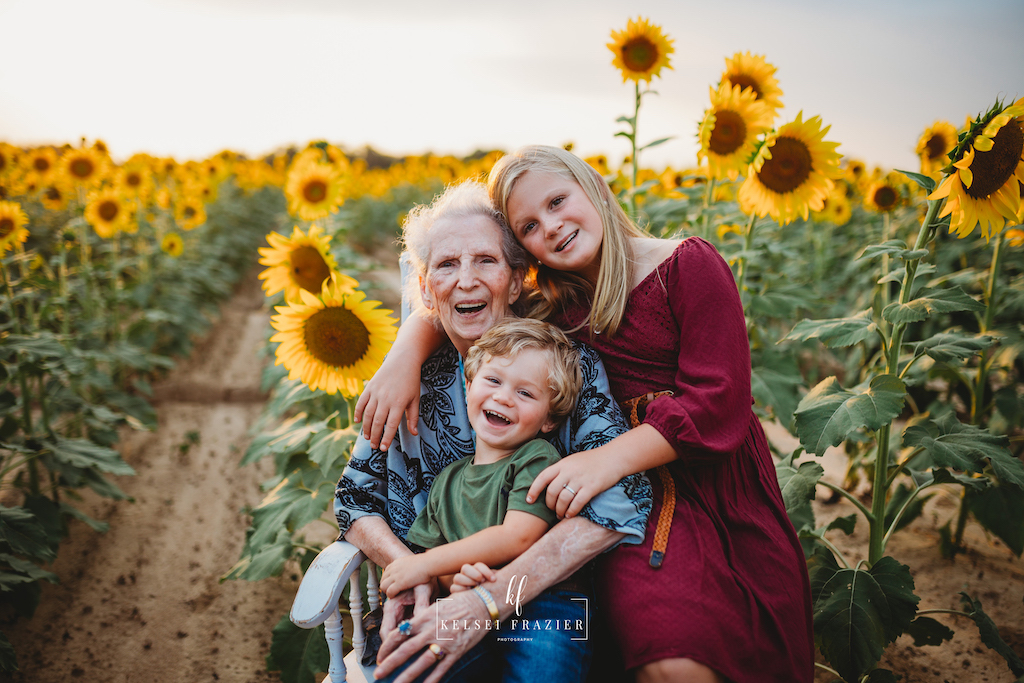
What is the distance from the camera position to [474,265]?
184cm

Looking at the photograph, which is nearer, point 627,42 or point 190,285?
point 627,42

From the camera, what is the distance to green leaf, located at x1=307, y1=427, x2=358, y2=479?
6.95ft

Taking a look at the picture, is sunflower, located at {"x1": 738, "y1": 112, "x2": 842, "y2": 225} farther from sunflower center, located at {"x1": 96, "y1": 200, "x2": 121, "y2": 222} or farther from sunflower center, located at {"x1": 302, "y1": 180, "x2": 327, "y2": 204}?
sunflower center, located at {"x1": 96, "y1": 200, "x2": 121, "y2": 222}

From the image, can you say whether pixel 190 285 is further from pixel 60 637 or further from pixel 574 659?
pixel 574 659

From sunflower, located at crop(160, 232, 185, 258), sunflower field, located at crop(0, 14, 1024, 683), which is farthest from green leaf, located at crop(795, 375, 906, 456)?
sunflower, located at crop(160, 232, 185, 258)

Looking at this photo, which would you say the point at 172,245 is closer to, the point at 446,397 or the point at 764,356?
the point at 446,397

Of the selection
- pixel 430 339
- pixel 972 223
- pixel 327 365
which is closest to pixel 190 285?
pixel 327 365

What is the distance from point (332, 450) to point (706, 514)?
1.29 m

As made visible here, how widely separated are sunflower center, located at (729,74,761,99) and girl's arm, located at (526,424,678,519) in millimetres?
2244

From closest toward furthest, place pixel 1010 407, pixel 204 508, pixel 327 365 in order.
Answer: pixel 327 365
pixel 1010 407
pixel 204 508

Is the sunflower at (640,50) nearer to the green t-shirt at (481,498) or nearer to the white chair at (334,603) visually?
the green t-shirt at (481,498)

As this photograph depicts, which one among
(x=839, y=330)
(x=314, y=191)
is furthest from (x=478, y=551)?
(x=314, y=191)

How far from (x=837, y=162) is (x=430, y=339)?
75.8 inches

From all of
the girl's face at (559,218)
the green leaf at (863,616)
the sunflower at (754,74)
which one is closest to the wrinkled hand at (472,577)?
the girl's face at (559,218)
